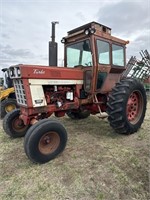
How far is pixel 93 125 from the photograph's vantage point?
5223mm

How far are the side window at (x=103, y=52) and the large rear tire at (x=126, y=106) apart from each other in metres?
0.64

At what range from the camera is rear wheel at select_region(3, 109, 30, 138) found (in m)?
4.23

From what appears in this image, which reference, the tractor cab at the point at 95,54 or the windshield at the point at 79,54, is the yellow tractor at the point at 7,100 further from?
the tractor cab at the point at 95,54

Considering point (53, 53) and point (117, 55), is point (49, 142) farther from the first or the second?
point (117, 55)

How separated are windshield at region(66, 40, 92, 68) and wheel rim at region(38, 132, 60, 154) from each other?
191cm

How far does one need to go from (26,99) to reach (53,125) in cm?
73

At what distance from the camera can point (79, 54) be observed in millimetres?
4641

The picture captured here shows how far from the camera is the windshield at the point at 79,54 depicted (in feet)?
14.3

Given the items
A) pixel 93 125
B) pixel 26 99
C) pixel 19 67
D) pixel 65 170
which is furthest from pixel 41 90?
pixel 93 125

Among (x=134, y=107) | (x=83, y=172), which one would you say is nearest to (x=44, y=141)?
(x=83, y=172)

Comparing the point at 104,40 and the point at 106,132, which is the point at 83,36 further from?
the point at 106,132

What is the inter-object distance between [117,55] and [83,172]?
3179 mm

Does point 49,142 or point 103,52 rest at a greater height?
point 103,52

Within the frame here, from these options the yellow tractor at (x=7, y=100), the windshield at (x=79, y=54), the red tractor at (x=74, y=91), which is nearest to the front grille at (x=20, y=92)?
the red tractor at (x=74, y=91)
